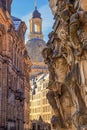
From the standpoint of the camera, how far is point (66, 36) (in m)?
11.1

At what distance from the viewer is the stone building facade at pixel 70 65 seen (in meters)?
9.78

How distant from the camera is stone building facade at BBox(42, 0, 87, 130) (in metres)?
9.78

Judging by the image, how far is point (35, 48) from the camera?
149 metres

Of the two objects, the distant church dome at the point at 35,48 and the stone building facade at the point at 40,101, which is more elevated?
the distant church dome at the point at 35,48

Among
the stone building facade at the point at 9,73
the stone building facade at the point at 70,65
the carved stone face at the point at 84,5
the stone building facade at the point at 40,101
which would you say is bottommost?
the stone building facade at the point at 70,65

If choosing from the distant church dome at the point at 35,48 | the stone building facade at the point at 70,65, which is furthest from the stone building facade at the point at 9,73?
the distant church dome at the point at 35,48

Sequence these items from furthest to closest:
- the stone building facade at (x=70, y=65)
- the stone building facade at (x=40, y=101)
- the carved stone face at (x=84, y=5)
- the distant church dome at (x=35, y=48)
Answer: the distant church dome at (x=35, y=48), the stone building facade at (x=40, y=101), the carved stone face at (x=84, y=5), the stone building facade at (x=70, y=65)

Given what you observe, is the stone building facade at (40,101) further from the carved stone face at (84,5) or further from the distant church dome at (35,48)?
the carved stone face at (84,5)

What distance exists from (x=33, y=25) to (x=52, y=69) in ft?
493

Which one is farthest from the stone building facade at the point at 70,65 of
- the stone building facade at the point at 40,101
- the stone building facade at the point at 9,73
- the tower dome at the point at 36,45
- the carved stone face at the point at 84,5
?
the tower dome at the point at 36,45

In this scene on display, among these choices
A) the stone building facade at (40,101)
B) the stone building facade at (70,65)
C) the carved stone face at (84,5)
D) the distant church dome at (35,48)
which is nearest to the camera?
the stone building facade at (70,65)

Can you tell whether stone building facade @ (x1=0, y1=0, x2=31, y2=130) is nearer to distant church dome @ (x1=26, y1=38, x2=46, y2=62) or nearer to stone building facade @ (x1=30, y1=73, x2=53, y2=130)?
stone building facade @ (x1=30, y1=73, x2=53, y2=130)

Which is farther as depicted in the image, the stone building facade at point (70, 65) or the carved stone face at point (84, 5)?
the carved stone face at point (84, 5)

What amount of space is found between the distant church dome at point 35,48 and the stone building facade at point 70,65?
5112 inches
